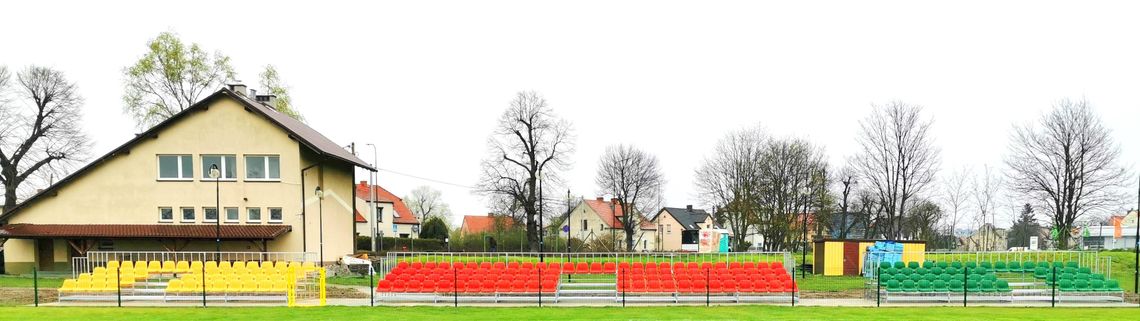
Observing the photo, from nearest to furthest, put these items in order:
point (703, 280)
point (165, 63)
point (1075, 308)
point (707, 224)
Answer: point (1075, 308), point (703, 280), point (165, 63), point (707, 224)

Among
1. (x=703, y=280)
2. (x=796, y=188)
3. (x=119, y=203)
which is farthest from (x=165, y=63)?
(x=796, y=188)

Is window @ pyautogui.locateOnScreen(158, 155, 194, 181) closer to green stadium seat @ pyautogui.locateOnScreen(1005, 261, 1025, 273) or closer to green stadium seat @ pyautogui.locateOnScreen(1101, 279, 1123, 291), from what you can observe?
green stadium seat @ pyautogui.locateOnScreen(1005, 261, 1025, 273)

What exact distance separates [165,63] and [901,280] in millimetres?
36364

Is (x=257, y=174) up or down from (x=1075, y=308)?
up

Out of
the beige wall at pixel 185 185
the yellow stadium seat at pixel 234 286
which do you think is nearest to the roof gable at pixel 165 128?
the beige wall at pixel 185 185

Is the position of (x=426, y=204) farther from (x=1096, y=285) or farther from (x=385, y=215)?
(x=1096, y=285)

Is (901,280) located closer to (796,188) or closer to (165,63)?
(796,188)

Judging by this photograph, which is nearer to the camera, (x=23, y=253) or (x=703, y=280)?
(x=703, y=280)

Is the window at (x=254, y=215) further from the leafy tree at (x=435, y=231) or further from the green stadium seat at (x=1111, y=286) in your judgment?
the leafy tree at (x=435, y=231)

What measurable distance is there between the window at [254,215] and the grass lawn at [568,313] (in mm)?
11861

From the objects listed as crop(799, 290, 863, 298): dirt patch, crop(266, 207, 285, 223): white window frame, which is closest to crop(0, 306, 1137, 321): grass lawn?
crop(799, 290, 863, 298): dirt patch

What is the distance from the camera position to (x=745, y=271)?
22828 mm

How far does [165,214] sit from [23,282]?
5.61m

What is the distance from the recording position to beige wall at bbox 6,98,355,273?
3047 centimetres
